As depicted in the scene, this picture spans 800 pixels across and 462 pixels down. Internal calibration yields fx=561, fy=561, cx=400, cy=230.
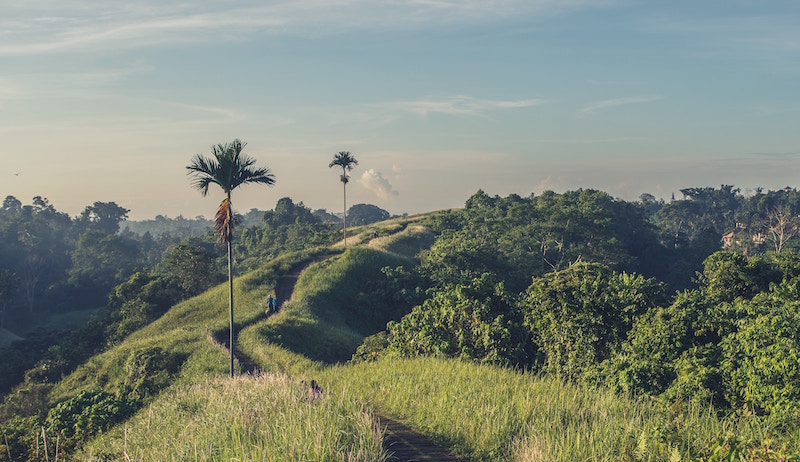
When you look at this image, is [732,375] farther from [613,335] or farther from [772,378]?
[613,335]

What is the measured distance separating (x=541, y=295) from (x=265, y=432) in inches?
648

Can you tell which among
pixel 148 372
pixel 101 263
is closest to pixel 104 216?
pixel 101 263

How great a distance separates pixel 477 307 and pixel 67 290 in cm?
9352

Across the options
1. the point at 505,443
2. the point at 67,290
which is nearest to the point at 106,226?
the point at 67,290

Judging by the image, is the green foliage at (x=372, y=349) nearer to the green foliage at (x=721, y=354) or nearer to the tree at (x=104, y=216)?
the green foliage at (x=721, y=354)

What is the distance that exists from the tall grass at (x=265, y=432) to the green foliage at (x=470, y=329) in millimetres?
11711

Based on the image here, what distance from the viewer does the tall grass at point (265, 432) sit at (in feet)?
29.3

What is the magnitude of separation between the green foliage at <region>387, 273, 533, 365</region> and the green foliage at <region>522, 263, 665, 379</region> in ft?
3.89

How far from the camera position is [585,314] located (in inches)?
864

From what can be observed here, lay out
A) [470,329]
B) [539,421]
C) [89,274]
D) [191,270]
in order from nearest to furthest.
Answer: [539,421] < [470,329] < [191,270] < [89,274]

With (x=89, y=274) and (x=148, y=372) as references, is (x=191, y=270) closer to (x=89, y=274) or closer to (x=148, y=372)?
(x=148, y=372)

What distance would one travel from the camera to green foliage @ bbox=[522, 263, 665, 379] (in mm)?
21234

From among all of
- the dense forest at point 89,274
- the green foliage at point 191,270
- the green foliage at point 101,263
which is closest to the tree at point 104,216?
the dense forest at point 89,274

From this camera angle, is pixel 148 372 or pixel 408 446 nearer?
pixel 408 446
